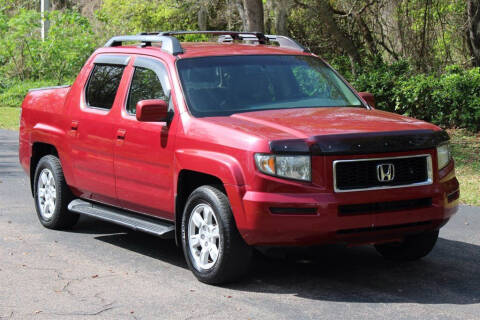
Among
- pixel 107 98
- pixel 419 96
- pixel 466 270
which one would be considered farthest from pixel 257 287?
pixel 419 96

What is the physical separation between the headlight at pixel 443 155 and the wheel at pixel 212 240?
1.57 meters

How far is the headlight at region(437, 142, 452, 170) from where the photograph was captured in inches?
263

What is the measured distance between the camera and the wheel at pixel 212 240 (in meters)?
6.43

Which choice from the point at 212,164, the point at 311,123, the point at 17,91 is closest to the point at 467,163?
the point at 311,123

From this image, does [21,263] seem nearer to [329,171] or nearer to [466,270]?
[329,171]

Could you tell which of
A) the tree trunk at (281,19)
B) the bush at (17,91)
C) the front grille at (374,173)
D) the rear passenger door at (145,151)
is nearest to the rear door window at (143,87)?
the rear passenger door at (145,151)

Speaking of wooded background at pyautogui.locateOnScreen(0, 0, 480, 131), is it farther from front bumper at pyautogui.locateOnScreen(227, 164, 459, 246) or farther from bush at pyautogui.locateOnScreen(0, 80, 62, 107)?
front bumper at pyautogui.locateOnScreen(227, 164, 459, 246)

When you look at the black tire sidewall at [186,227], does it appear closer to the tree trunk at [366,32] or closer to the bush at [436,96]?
the bush at [436,96]

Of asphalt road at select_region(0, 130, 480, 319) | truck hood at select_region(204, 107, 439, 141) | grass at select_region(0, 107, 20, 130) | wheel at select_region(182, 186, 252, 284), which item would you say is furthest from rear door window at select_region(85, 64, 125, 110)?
grass at select_region(0, 107, 20, 130)

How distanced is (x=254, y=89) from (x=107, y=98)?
1.55 meters

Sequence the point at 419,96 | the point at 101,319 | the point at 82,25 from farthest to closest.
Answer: the point at 82,25 < the point at 419,96 < the point at 101,319

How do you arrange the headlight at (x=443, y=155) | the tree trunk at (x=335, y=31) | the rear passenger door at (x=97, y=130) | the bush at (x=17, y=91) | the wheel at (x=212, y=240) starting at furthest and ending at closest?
the bush at (x=17, y=91), the tree trunk at (x=335, y=31), the rear passenger door at (x=97, y=130), the headlight at (x=443, y=155), the wheel at (x=212, y=240)

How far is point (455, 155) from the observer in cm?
1522

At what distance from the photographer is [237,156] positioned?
249 inches
